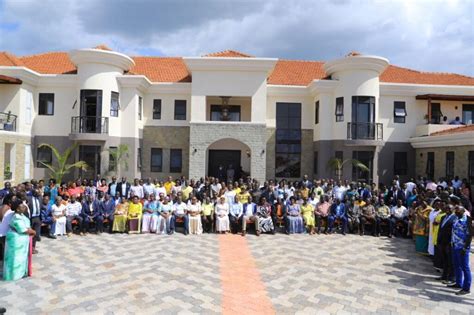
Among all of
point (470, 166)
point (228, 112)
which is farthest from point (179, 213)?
point (470, 166)

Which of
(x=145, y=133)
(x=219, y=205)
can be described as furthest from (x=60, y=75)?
(x=219, y=205)

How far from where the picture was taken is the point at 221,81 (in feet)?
60.8

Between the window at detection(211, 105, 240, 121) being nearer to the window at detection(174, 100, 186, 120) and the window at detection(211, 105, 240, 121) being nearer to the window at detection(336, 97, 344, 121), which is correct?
the window at detection(174, 100, 186, 120)

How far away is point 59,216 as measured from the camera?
1109 cm

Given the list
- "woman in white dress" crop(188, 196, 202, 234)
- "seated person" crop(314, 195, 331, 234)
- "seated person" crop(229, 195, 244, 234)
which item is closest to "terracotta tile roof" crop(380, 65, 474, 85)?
"seated person" crop(314, 195, 331, 234)

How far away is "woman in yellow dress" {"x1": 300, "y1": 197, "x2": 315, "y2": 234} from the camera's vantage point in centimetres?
1232

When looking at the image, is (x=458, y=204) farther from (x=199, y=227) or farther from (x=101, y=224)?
(x=101, y=224)

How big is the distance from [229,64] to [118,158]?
26.0 feet

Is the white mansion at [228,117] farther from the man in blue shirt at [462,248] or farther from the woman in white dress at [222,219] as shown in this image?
the man in blue shirt at [462,248]

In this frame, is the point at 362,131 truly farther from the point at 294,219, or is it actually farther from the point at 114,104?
the point at 114,104

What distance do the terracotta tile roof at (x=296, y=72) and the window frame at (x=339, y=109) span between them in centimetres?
296

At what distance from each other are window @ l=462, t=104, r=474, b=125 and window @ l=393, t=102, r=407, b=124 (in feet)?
13.1

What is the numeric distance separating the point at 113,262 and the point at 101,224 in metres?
3.55

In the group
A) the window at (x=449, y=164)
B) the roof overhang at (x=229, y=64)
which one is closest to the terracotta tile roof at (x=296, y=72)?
the roof overhang at (x=229, y=64)
